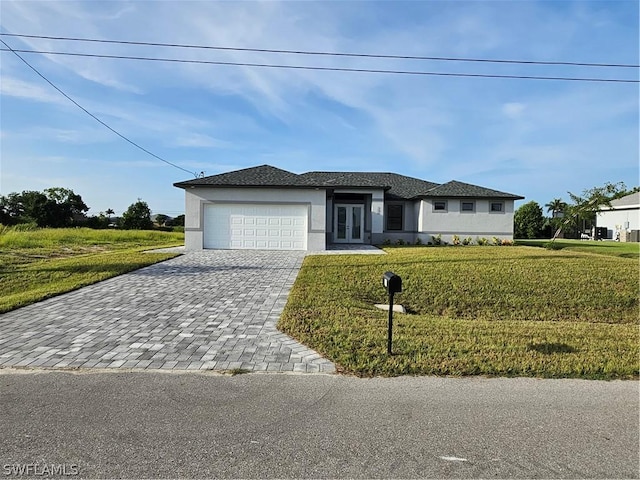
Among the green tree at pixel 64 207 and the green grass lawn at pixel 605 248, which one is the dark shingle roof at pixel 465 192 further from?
the green tree at pixel 64 207

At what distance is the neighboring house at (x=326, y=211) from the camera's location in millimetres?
17219

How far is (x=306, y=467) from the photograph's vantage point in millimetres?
2475

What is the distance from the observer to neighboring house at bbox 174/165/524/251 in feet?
56.5

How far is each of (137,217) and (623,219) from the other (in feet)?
172

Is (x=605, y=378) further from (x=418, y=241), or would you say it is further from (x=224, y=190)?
(x=418, y=241)

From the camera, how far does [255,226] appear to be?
17234 mm

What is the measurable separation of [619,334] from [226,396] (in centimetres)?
611

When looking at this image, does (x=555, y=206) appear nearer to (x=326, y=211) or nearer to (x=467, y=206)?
(x=467, y=206)

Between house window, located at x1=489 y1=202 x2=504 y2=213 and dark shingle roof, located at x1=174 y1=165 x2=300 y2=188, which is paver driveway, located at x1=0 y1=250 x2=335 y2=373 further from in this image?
house window, located at x1=489 y1=202 x2=504 y2=213

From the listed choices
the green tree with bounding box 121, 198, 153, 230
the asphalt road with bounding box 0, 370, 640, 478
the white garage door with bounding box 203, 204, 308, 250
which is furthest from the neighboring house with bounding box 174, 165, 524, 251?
the green tree with bounding box 121, 198, 153, 230

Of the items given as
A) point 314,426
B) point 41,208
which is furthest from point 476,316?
point 41,208

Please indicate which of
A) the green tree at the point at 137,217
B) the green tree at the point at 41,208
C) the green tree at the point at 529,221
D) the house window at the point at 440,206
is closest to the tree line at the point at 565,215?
the green tree at the point at 529,221

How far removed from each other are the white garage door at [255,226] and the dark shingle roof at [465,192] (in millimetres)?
8428

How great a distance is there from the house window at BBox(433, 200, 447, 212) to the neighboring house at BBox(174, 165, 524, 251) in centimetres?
6
